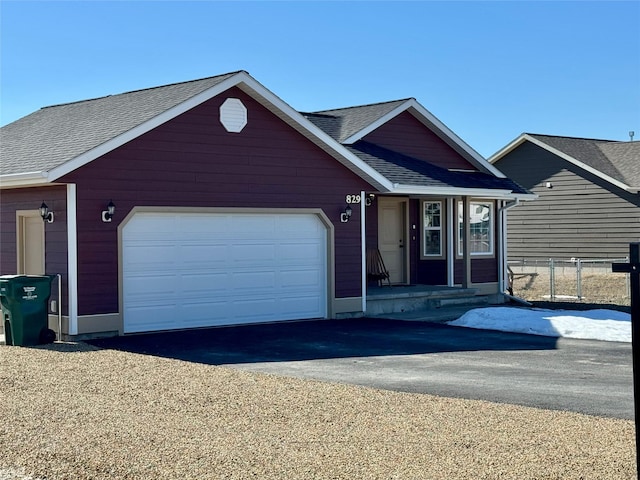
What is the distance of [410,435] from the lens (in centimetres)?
782

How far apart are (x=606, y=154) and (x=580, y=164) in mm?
2493

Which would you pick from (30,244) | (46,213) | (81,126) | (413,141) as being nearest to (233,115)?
(81,126)

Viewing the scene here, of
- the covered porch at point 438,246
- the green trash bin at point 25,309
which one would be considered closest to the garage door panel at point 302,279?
the covered porch at point 438,246

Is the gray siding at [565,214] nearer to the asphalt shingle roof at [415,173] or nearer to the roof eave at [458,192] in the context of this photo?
the roof eave at [458,192]

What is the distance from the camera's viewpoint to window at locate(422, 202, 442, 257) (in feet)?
74.5

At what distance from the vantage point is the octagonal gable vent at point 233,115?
16.8 m

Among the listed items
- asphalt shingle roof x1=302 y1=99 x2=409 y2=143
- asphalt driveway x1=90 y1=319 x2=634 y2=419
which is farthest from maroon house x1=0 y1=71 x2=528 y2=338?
asphalt shingle roof x1=302 y1=99 x2=409 y2=143

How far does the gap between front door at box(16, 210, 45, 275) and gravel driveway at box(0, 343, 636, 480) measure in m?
5.54

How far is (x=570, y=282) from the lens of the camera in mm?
28969

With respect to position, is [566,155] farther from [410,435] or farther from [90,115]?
[410,435]

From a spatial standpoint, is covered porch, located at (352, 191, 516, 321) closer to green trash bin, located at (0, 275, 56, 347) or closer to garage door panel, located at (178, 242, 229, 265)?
garage door panel, located at (178, 242, 229, 265)

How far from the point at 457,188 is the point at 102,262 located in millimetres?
8945

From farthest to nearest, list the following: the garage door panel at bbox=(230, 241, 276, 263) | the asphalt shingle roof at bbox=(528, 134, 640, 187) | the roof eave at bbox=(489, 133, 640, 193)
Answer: the asphalt shingle roof at bbox=(528, 134, 640, 187) → the roof eave at bbox=(489, 133, 640, 193) → the garage door panel at bbox=(230, 241, 276, 263)

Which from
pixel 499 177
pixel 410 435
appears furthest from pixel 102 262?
pixel 499 177
